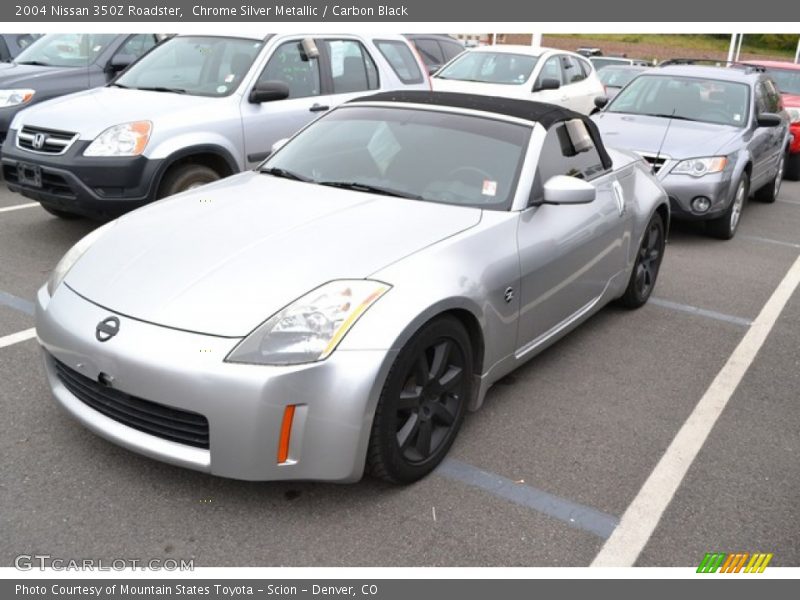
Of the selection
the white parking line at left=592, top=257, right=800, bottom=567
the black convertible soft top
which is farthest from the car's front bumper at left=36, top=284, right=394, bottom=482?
the black convertible soft top

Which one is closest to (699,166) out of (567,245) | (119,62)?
(567,245)

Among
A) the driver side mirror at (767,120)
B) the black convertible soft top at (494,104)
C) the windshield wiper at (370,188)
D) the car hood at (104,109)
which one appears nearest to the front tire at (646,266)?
the black convertible soft top at (494,104)

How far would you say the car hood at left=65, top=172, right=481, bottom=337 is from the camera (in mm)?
2898

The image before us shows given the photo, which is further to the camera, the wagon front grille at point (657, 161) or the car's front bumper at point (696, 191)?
the wagon front grille at point (657, 161)

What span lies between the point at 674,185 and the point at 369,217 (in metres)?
4.64

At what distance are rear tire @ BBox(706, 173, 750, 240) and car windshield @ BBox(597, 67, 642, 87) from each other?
8.31m

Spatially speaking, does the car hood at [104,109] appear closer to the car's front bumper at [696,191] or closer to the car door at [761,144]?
the car's front bumper at [696,191]

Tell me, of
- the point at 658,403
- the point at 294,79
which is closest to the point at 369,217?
the point at 658,403

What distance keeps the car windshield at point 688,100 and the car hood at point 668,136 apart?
18 centimetres

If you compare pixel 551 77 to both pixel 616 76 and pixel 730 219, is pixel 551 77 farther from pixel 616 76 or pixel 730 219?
pixel 616 76

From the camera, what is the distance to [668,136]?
759 centimetres

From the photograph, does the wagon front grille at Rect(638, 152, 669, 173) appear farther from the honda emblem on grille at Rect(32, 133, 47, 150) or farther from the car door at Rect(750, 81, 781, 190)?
the honda emblem on grille at Rect(32, 133, 47, 150)

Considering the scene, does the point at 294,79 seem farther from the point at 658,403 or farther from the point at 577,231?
the point at 658,403

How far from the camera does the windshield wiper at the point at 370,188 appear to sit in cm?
382
